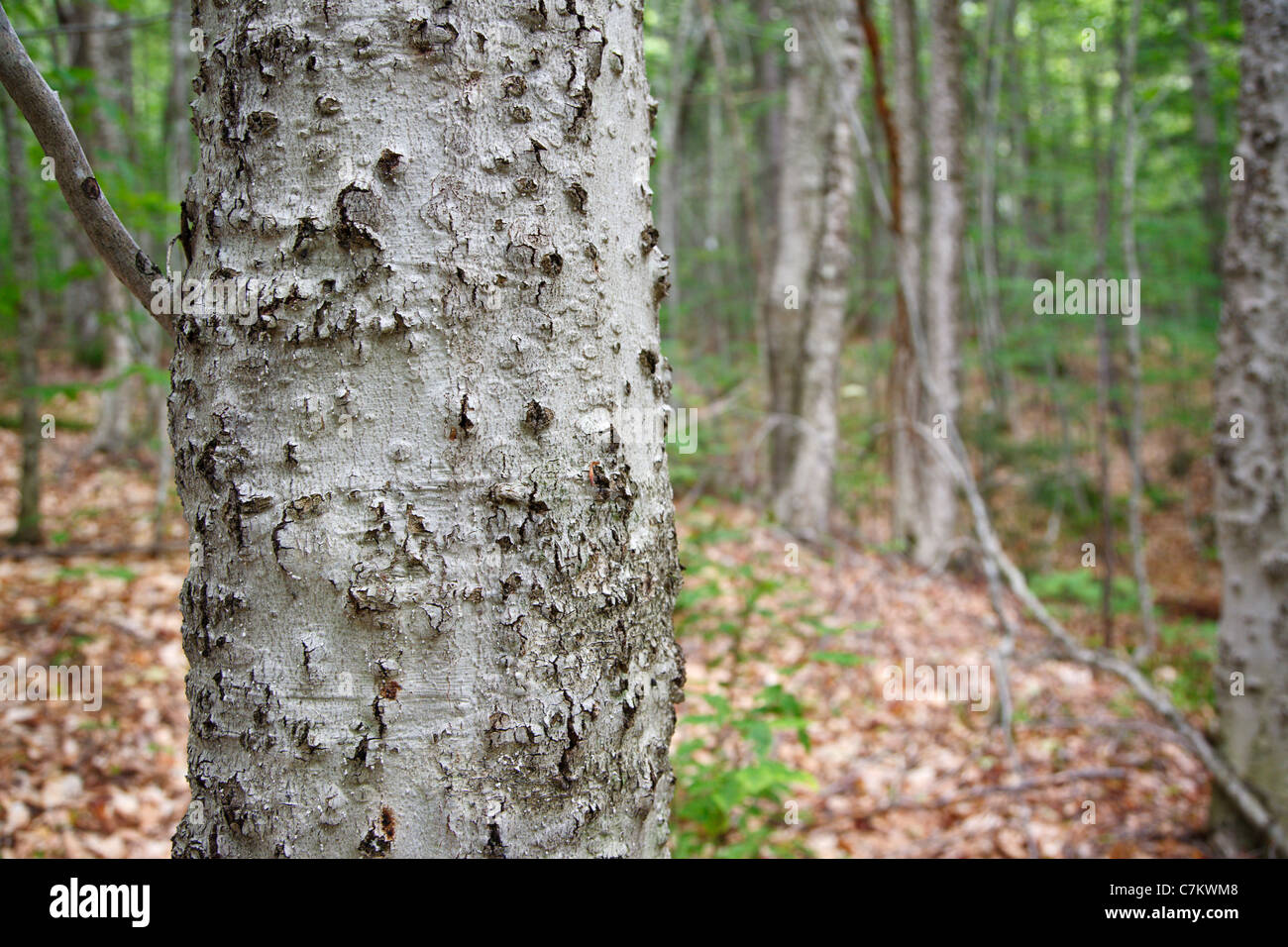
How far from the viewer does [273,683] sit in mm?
936

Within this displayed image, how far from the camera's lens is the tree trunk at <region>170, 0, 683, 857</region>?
93 centimetres

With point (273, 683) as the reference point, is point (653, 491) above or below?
above

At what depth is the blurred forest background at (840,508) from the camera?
3607 millimetres

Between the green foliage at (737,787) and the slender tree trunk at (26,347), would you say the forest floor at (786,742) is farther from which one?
the slender tree trunk at (26,347)

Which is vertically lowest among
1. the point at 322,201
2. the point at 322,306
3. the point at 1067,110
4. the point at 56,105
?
the point at 322,306

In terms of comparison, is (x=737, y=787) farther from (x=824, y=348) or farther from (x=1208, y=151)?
(x=1208, y=151)

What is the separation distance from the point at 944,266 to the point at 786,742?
238 inches

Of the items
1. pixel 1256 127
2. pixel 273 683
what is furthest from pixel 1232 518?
pixel 273 683

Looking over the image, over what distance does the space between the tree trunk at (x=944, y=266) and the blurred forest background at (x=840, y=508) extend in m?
0.11

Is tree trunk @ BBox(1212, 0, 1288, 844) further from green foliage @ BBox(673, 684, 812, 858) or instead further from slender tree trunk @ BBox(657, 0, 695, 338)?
slender tree trunk @ BBox(657, 0, 695, 338)

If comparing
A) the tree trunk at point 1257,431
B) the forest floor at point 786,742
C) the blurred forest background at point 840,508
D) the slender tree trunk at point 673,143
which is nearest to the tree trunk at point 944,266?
the blurred forest background at point 840,508

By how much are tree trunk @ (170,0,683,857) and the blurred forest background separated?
1.33 feet

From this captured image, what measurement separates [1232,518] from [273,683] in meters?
4.10
